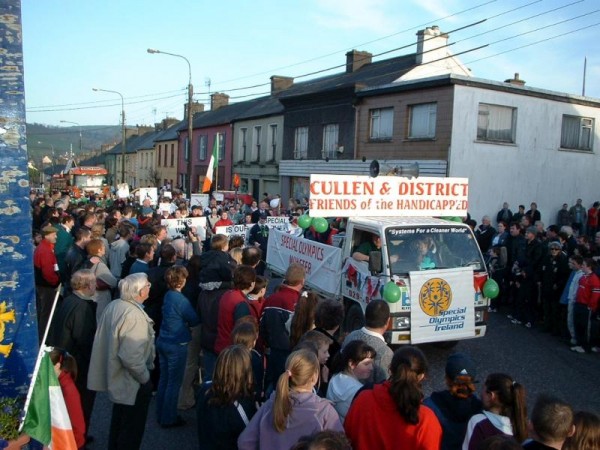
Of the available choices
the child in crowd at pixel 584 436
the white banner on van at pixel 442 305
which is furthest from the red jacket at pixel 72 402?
the white banner on van at pixel 442 305

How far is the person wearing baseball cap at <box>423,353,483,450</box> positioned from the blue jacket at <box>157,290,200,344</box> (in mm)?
2895

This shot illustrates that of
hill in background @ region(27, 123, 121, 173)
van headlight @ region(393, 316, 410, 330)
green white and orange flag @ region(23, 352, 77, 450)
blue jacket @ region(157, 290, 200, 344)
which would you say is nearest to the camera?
green white and orange flag @ region(23, 352, 77, 450)

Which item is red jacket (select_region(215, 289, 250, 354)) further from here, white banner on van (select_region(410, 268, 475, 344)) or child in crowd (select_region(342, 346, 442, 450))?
white banner on van (select_region(410, 268, 475, 344))

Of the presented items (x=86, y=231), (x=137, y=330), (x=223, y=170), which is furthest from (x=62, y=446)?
(x=223, y=170)

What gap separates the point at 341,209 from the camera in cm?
872

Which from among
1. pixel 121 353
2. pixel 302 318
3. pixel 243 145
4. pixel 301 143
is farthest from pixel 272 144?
pixel 121 353

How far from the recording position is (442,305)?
786cm

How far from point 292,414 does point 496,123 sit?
1792cm

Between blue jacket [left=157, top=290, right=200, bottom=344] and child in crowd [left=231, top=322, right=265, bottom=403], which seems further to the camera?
blue jacket [left=157, top=290, right=200, bottom=344]

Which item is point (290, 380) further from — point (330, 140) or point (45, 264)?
point (330, 140)

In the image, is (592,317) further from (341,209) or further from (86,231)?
(86,231)

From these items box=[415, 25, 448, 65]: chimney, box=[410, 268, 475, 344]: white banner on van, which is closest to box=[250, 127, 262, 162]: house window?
box=[415, 25, 448, 65]: chimney

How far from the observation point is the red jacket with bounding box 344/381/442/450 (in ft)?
10.3

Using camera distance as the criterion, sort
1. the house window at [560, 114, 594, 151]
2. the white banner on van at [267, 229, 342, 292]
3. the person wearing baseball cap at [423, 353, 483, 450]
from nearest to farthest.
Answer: the person wearing baseball cap at [423, 353, 483, 450], the white banner on van at [267, 229, 342, 292], the house window at [560, 114, 594, 151]
